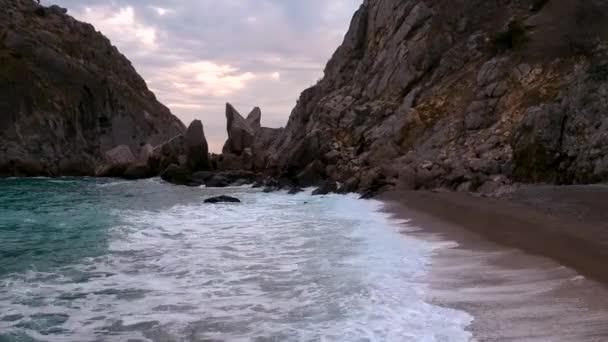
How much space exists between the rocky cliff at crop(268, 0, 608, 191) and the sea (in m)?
6.77

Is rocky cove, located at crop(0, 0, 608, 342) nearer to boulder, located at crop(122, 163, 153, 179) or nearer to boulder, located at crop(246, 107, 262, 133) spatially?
boulder, located at crop(122, 163, 153, 179)

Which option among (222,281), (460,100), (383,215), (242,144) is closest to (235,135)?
(242,144)

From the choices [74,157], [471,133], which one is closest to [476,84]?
[471,133]

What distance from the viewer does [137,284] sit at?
36.6ft

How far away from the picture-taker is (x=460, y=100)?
1414 inches

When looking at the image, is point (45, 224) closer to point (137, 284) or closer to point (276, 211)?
point (276, 211)

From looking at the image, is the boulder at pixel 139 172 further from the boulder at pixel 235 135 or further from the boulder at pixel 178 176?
the boulder at pixel 178 176

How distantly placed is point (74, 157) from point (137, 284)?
7501 centimetres

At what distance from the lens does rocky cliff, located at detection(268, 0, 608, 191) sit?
69.9ft

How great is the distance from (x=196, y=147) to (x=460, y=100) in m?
27.6

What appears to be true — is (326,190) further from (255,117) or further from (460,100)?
(255,117)

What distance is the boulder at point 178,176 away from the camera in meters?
51.0

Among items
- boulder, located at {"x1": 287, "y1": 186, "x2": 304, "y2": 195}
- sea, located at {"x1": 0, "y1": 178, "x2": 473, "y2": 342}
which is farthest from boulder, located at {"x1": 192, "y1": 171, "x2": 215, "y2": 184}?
sea, located at {"x1": 0, "y1": 178, "x2": 473, "y2": 342}

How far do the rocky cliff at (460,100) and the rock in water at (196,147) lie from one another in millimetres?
6972
